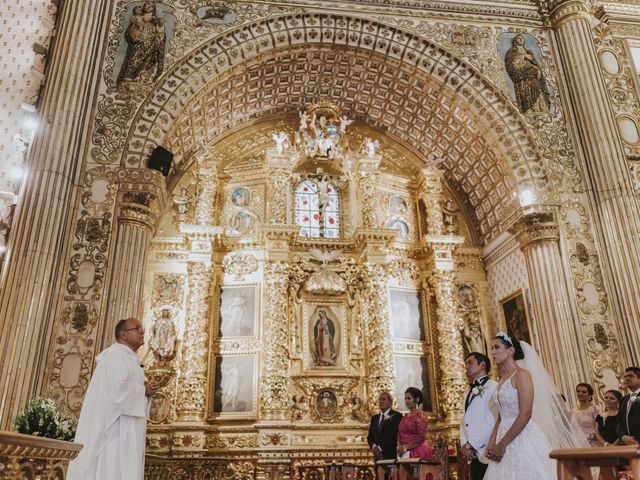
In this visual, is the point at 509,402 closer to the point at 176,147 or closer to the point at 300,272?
the point at 300,272

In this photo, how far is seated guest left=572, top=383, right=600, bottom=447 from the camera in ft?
23.4

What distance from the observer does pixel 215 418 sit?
11328mm

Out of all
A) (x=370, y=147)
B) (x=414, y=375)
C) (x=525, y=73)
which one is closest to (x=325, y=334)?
(x=414, y=375)

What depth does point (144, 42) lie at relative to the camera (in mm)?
10938

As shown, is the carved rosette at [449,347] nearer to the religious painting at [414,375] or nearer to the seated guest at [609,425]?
the religious painting at [414,375]

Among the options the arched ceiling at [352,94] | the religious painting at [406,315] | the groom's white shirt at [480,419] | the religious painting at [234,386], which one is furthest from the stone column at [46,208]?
the religious painting at [406,315]

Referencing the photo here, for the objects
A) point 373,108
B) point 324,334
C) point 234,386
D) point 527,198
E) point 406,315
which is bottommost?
point 234,386

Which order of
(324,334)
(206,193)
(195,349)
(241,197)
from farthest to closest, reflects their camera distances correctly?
(241,197), (206,193), (324,334), (195,349)

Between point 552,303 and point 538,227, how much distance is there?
62.0 inches

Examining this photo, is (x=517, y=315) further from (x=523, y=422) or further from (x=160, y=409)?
(x=523, y=422)

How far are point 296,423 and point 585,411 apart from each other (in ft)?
19.4

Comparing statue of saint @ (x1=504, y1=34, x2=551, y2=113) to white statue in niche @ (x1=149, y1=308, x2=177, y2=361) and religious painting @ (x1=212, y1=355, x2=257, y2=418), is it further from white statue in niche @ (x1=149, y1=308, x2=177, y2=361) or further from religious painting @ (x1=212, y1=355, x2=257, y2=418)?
white statue in niche @ (x1=149, y1=308, x2=177, y2=361)

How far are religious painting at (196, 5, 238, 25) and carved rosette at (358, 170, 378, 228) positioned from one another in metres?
4.61

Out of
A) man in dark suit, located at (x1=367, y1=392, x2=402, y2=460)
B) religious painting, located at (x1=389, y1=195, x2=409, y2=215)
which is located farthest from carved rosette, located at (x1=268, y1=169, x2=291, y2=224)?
man in dark suit, located at (x1=367, y1=392, x2=402, y2=460)
